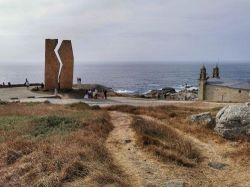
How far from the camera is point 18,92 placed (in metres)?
47.3

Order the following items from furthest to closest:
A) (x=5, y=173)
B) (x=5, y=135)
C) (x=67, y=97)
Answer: (x=67, y=97)
(x=5, y=135)
(x=5, y=173)

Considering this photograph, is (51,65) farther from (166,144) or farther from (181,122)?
(166,144)

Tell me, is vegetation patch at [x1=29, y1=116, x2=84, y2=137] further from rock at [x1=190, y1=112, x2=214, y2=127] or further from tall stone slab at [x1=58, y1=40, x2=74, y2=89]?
tall stone slab at [x1=58, y1=40, x2=74, y2=89]

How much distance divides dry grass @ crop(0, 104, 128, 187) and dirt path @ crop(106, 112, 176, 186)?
0.39m

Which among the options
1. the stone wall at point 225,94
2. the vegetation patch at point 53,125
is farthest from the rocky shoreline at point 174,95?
the vegetation patch at point 53,125

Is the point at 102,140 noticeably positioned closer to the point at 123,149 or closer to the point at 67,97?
the point at 123,149

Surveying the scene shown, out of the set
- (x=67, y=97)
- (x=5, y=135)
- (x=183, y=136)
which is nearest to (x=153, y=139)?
(x=183, y=136)

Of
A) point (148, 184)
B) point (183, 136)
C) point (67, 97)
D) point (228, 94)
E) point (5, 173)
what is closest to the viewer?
point (148, 184)

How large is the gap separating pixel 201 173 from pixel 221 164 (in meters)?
1.48

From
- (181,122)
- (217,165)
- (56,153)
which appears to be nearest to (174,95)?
(181,122)

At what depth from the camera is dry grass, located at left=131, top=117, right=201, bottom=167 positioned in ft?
54.4

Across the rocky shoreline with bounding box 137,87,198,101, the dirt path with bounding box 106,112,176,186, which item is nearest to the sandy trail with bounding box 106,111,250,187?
the dirt path with bounding box 106,112,176,186

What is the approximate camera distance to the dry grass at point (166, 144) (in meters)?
16.6

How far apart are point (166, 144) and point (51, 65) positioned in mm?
30400
